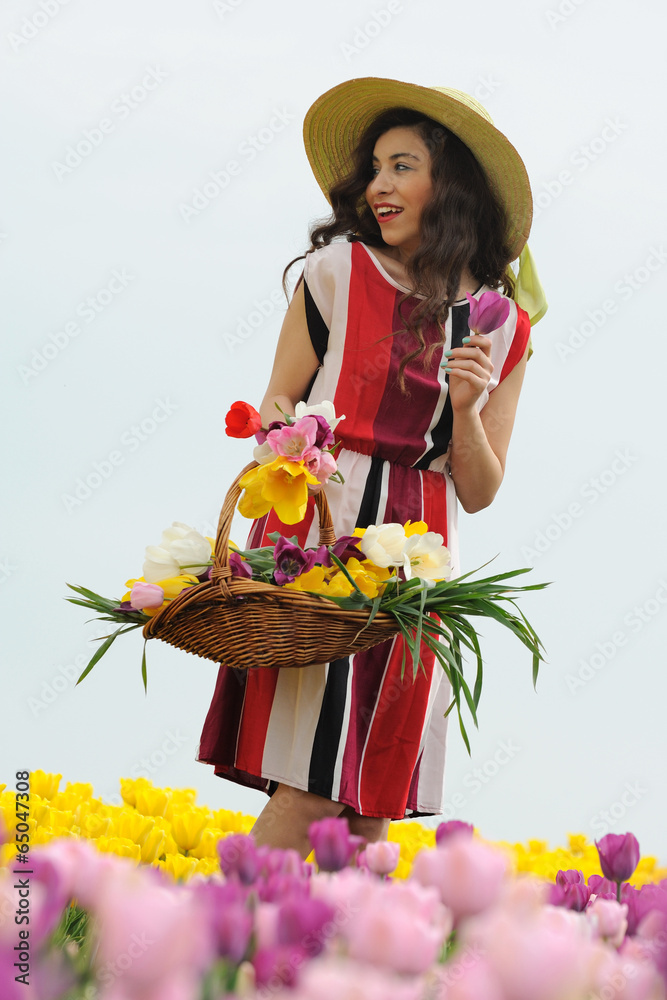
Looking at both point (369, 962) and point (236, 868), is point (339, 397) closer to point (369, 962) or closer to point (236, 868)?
→ point (236, 868)

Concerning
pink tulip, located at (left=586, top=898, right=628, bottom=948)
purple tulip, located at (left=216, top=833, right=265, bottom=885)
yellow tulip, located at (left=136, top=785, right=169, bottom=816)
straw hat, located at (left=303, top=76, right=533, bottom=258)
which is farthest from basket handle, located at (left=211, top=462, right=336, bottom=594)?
yellow tulip, located at (left=136, top=785, right=169, bottom=816)

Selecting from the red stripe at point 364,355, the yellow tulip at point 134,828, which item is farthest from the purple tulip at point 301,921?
the yellow tulip at point 134,828

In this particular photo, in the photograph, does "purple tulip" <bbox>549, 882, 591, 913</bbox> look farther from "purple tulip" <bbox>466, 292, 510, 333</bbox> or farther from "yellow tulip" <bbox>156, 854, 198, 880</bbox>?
"purple tulip" <bbox>466, 292, 510, 333</bbox>

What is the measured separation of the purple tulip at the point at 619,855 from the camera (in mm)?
1171

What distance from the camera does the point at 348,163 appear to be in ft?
8.50

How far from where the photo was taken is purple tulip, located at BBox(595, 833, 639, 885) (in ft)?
3.84

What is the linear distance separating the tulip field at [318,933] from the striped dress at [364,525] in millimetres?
1123

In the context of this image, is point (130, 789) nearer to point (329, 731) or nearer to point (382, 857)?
point (329, 731)

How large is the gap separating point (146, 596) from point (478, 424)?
2.83 ft

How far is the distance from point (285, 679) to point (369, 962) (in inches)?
60.4

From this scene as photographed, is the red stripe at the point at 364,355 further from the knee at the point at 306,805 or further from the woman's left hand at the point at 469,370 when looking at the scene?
the knee at the point at 306,805

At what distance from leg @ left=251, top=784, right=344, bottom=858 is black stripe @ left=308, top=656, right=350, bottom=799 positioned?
1.2 inches

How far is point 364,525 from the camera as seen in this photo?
2.19 meters

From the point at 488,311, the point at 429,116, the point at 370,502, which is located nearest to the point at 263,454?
the point at 370,502
